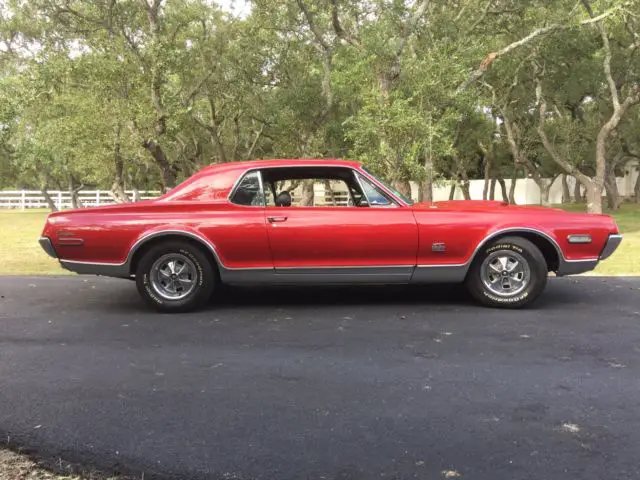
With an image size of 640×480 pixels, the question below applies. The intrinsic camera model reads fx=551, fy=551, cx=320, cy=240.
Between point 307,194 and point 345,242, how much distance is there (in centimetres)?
187

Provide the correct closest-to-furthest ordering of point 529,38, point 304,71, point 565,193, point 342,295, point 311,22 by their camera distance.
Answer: point 342,295 < point 529,38 < point 311,22 < point 304,71 < point 565,193

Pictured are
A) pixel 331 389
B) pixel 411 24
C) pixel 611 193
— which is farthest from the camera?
pixel 611 193

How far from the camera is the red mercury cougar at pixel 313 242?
5.56 metres

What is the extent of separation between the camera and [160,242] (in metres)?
5.67

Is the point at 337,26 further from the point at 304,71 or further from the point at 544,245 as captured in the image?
the point at 544,245

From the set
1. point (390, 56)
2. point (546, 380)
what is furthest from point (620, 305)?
point (390, 56)

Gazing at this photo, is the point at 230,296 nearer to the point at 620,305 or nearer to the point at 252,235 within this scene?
the point at 252,235

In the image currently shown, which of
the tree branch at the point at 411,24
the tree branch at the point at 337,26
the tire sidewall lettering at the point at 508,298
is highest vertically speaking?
the tree branch at the point at 337,26

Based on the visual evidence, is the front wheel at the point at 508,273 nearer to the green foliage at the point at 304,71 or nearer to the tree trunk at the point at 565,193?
the green foliage at the point at 304,71

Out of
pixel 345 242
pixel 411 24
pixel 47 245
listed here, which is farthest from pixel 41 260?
pixel 411 24


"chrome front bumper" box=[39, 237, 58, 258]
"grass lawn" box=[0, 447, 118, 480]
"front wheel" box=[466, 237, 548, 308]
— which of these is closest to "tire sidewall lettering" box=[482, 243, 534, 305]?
"front wheel" box=[466, 237, 548, 308]

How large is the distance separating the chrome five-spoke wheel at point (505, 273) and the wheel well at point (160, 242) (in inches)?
111

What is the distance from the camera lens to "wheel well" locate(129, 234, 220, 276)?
222 inches

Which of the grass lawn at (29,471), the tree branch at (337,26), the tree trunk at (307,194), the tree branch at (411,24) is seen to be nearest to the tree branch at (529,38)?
the tree branch at (411,24)
